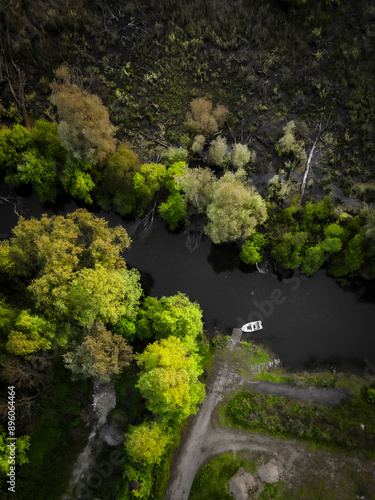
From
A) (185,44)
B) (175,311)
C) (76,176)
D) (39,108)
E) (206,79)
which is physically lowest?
(175,311)

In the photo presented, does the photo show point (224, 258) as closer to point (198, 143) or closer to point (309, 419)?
point (198, 143)

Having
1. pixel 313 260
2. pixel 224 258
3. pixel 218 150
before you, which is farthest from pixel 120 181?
pixel 313 260

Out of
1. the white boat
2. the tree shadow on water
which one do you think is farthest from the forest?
the white boat

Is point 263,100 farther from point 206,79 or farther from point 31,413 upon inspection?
point 31,413

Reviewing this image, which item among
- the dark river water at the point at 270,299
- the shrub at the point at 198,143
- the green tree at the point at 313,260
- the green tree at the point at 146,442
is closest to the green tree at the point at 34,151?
the dark river water at the point at 270,299

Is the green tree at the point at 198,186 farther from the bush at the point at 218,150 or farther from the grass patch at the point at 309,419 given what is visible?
the grass patch at the point at 309,419

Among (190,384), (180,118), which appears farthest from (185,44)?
(190,384)

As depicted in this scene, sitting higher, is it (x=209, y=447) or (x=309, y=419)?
(x=309, y=419)
